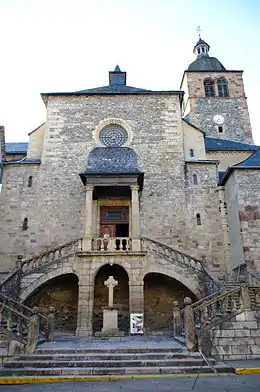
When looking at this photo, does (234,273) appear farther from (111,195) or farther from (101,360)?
(101,360)

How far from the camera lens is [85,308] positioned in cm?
1164

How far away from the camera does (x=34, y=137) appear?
17844mm

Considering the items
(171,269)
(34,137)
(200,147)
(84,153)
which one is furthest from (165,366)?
(34,137)

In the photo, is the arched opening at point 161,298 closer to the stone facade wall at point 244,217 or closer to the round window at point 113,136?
the stone facade wall at point 244,217

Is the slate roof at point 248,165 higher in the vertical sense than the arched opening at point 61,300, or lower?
higher

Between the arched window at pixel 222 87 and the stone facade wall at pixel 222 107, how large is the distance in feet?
1.05

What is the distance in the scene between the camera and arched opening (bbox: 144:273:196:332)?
44.2 ft

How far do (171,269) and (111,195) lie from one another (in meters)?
5.29

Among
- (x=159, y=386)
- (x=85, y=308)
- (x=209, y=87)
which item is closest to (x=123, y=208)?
→ (x=85, y=308)

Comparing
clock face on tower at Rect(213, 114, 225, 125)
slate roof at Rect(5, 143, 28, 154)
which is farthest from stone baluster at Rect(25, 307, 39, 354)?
clock face on tower at Rect(213, 114, 225, 125)

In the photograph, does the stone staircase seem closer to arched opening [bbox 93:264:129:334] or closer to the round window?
arched opening [bbox 93:264:129:334]

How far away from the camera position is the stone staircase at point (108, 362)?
602 centimetres

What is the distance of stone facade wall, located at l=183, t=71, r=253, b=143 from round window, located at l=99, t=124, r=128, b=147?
11.3 meters

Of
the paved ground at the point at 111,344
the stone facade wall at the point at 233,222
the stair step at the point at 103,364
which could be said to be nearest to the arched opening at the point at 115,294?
the paved ground at the point at 111,344
